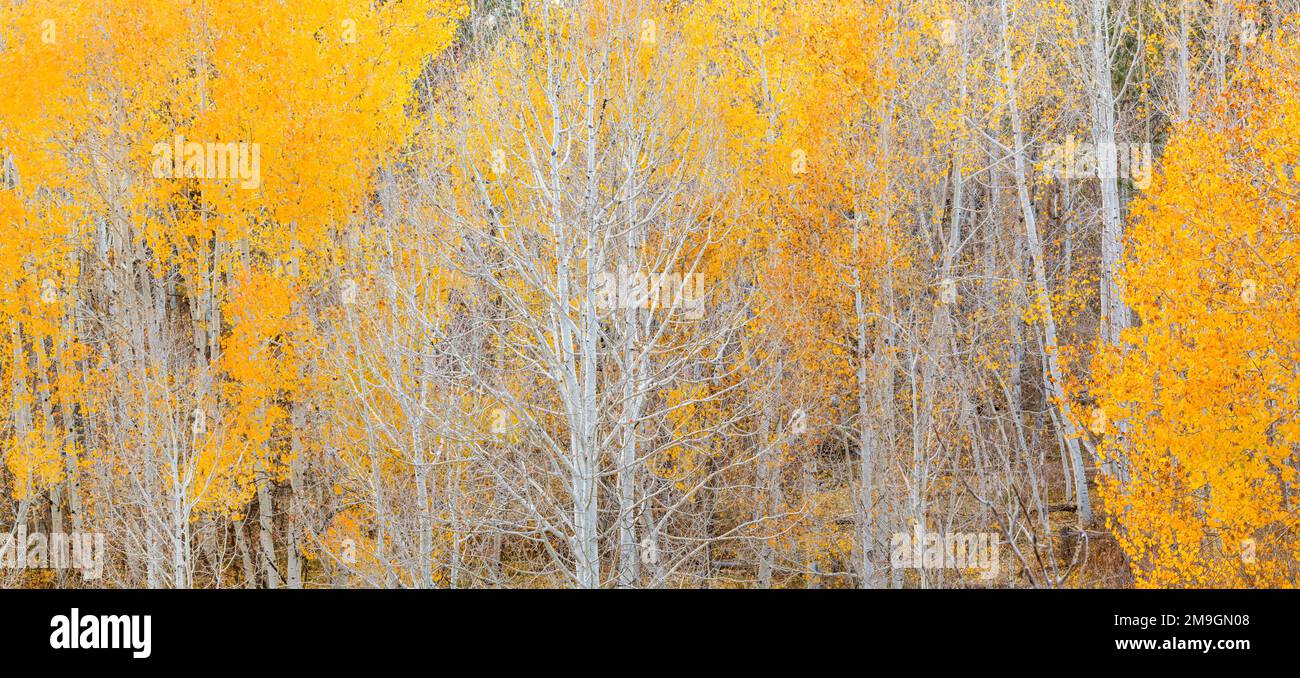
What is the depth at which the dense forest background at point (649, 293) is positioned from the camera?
12398 millimetres

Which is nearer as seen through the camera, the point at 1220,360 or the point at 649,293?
the point at 649,293

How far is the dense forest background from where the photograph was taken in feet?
40.7

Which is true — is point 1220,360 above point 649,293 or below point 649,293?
below

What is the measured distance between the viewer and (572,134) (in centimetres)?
1016

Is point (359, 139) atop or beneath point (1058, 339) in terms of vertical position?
atop

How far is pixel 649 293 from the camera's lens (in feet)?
38.1

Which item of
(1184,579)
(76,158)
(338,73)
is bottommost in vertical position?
(1184,579)

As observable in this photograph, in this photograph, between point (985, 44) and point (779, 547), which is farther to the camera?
point (985, 44)

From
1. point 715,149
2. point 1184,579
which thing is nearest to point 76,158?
point 715,149

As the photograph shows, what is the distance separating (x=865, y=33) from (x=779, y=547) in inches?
292
